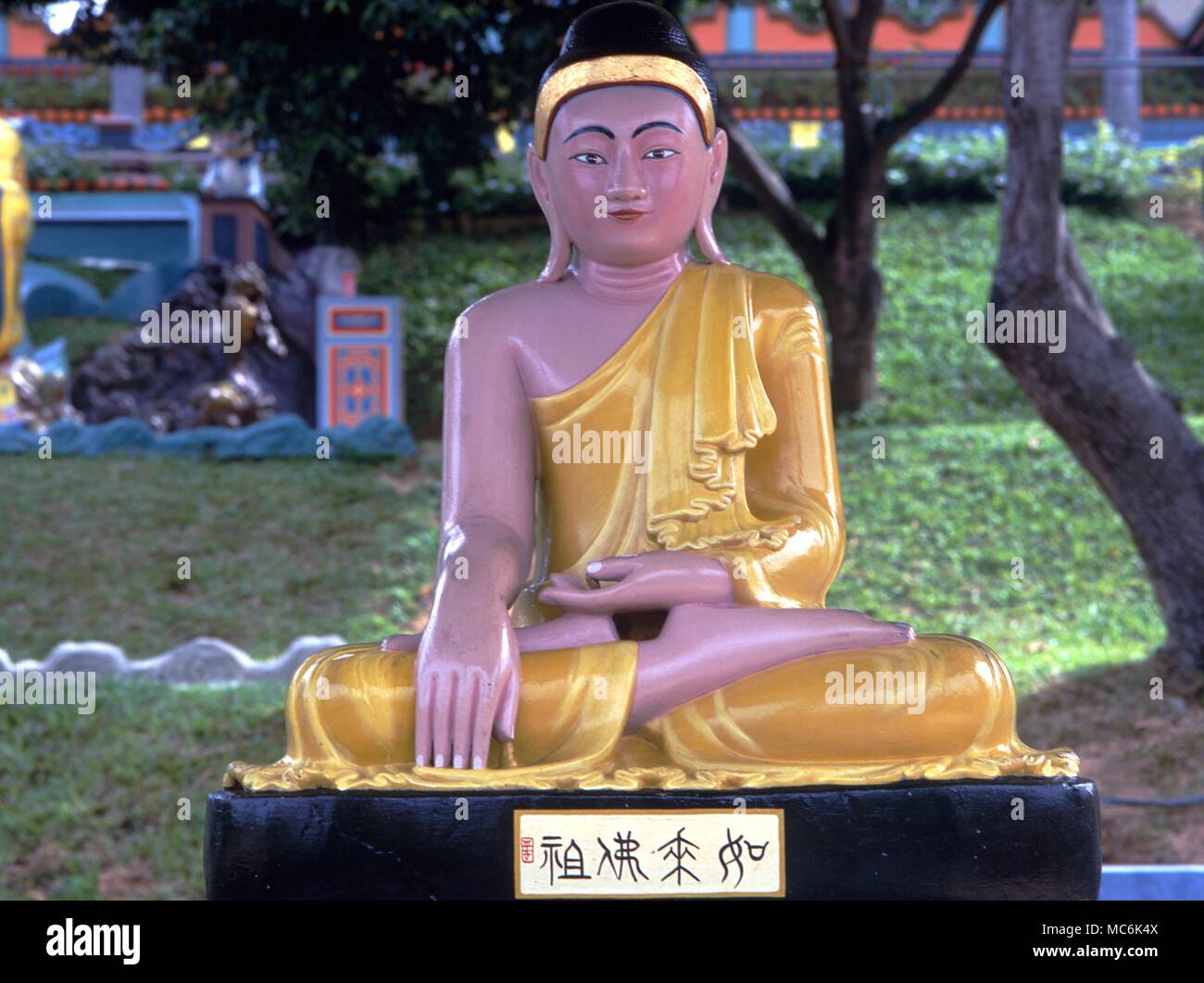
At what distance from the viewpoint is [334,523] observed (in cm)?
890

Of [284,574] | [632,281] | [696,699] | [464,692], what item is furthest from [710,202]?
[284,574]

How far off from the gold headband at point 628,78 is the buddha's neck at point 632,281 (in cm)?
33

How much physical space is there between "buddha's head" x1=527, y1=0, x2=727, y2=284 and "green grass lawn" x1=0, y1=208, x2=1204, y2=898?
9.72 feet

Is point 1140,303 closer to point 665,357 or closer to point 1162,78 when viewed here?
point 1162,78

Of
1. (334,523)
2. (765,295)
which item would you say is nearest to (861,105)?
(334,523)

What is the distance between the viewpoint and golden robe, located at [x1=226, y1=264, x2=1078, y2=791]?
3090mm

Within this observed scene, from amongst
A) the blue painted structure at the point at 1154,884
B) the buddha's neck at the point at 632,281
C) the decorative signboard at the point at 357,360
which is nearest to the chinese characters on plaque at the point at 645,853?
the buddha's neck at the point at 632,281

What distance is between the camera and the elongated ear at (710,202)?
3814 millimetres

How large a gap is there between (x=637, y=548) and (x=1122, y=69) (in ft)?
43.6

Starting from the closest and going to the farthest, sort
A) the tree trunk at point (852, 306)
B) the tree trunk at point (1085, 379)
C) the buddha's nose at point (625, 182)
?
the buddha's nose at point (625, 182)
the tree trunk at point (1085, 379)
the tree trunk at point (852, 306)

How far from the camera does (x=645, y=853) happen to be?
3.01 meters

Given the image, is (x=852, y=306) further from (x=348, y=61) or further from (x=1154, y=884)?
(x=1154, y=884)

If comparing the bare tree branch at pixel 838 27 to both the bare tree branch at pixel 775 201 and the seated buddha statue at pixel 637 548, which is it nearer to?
the bare tree branch at pixel 775 201
